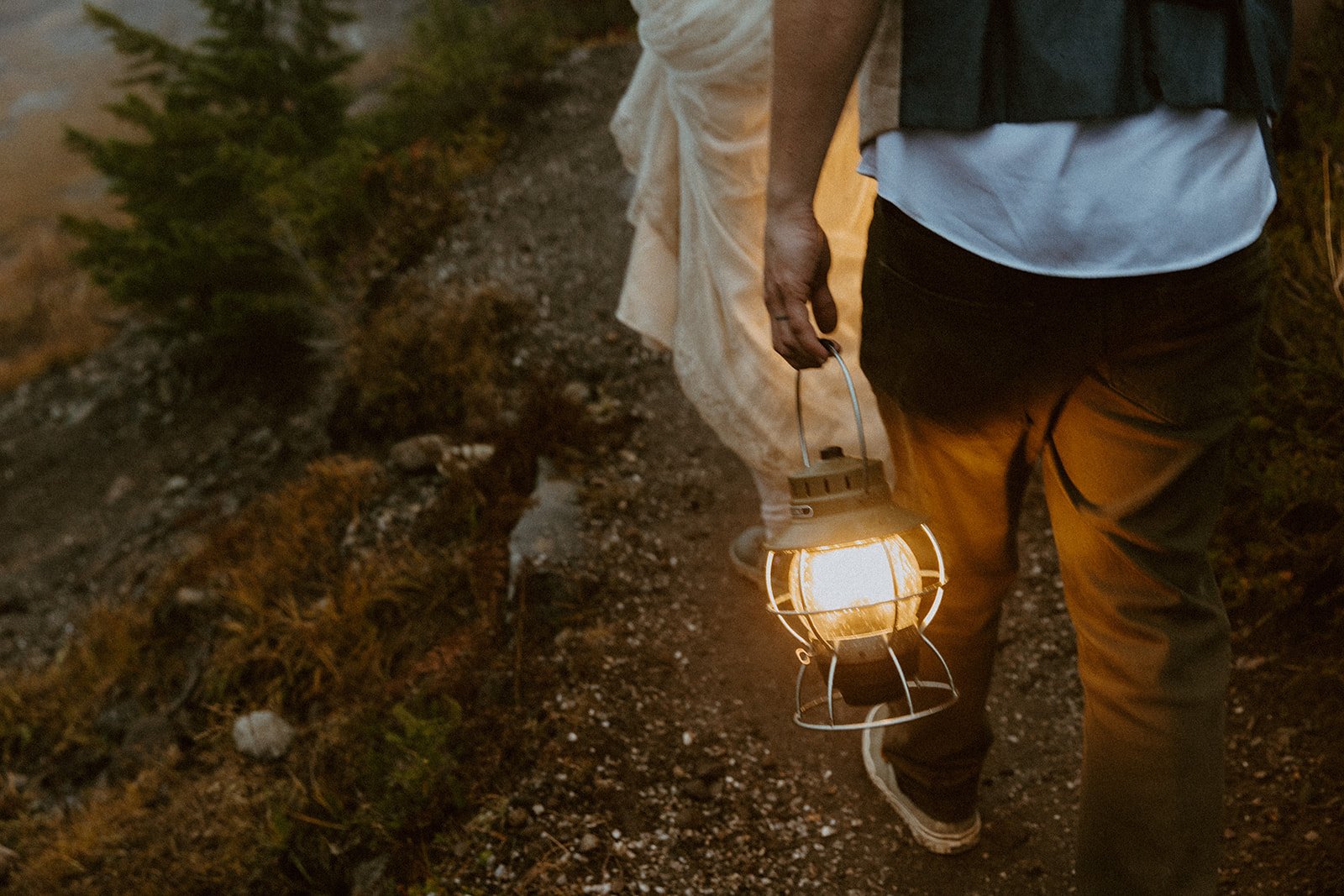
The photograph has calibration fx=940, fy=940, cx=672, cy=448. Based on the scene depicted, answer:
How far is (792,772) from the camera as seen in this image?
256 cm

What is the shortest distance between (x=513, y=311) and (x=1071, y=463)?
4.04 m

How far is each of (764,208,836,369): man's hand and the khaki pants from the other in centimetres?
8

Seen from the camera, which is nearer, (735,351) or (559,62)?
(735,351)

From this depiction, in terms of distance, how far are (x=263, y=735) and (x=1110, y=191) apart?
11.1 feet

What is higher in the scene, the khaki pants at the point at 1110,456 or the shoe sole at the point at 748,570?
the khaki pants at the point at 1110,456

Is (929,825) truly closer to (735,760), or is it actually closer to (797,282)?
(735,760)

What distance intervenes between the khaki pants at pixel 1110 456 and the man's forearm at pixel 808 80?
0.13m

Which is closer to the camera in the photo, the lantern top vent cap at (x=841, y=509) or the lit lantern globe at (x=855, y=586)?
the lantern top vent cap at (x=841, y=509)

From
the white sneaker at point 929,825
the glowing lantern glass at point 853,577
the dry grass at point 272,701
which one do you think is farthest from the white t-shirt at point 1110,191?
the dry grass at point 272,701

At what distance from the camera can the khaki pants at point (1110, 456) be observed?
124 centimetres

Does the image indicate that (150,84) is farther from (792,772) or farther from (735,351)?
(792,772)

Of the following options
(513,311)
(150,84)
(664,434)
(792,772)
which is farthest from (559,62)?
(792,772)

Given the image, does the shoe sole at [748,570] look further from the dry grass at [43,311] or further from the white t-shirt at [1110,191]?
the dry grass at [43,311]

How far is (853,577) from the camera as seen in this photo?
1.46 meters
